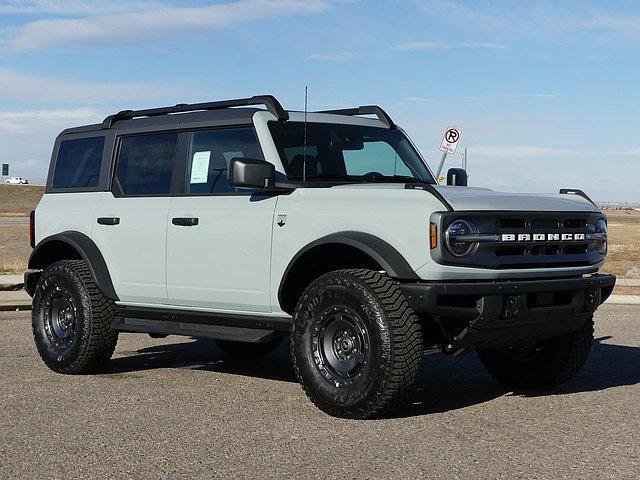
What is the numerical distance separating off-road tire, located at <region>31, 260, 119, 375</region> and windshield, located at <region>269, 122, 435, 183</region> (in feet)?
6.99

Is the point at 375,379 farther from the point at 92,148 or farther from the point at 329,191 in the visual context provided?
the point at 92,148

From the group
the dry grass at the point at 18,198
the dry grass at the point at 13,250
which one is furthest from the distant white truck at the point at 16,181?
the dry grass at the point at 13,250

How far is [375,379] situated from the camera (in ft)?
21.3

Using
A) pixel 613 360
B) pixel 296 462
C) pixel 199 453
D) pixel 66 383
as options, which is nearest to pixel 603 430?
pixel 296 462

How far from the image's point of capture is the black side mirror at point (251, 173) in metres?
7.10

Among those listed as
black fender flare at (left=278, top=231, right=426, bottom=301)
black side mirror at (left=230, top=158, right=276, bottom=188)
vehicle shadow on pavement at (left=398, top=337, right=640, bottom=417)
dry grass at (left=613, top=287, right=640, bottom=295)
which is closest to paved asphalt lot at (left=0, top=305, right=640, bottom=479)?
vehicle shadow on pavement at (left=398, top=337, right=640, bottom=417)

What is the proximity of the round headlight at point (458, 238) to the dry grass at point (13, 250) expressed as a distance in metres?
14.6

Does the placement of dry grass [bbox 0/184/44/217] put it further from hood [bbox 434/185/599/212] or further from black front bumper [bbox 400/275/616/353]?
black front bumper [bbox 400/275/616/353]

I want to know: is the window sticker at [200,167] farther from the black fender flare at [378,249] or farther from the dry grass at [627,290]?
the dry grass at [627,290]

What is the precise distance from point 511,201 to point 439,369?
2725 mm

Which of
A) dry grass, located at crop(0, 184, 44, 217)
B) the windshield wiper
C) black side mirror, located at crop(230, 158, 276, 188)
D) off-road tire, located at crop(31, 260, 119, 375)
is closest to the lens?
A: black side mirror, located at crop(230, 158, 276, 188)

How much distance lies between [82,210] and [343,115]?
2390 mm

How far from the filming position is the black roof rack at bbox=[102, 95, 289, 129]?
7855mm

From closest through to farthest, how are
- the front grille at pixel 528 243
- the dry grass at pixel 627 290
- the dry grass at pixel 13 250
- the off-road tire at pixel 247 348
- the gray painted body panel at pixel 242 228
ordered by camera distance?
the front grille at pixel 528 243 → the gray painted body panel at pixel 242 228 → the off-road tire at pixel 247 348 → the dry grass at pixel 627 290 → the dry grass at pixel 13 250
